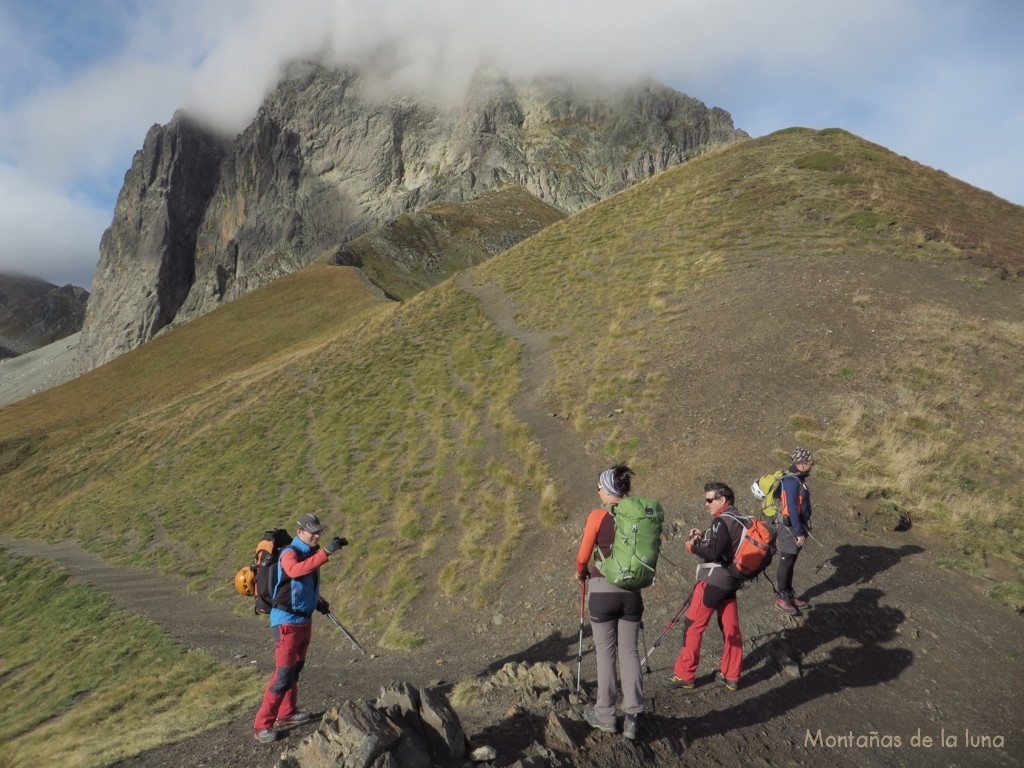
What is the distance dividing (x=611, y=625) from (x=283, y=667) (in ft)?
14.7

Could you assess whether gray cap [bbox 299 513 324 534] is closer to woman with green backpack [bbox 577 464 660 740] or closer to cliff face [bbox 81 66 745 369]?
woman with green backpack [bbox 577 464 660 740]

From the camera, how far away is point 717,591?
701cm

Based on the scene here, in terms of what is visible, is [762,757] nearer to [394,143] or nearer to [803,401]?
[803,401]

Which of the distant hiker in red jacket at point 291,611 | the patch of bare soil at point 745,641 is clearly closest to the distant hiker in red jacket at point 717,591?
the patch of bare soil at point 745,641

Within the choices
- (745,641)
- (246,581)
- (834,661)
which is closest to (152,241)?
(246,581)

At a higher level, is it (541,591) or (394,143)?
(394,143)

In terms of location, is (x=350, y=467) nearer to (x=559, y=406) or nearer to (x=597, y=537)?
(x=559, y=406)

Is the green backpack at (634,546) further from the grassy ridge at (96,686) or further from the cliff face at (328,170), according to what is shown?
the cliff face at (328,170)

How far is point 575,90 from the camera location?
145 m

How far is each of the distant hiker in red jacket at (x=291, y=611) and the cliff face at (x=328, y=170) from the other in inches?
4653

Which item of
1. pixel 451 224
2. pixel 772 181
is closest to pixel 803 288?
pixel 772 181

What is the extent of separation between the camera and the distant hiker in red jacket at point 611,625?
588 centimetres

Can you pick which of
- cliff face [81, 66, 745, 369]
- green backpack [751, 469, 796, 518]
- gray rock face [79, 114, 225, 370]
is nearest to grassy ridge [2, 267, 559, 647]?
green backpack [751, 469, 796, 518]

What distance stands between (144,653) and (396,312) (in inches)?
1101
